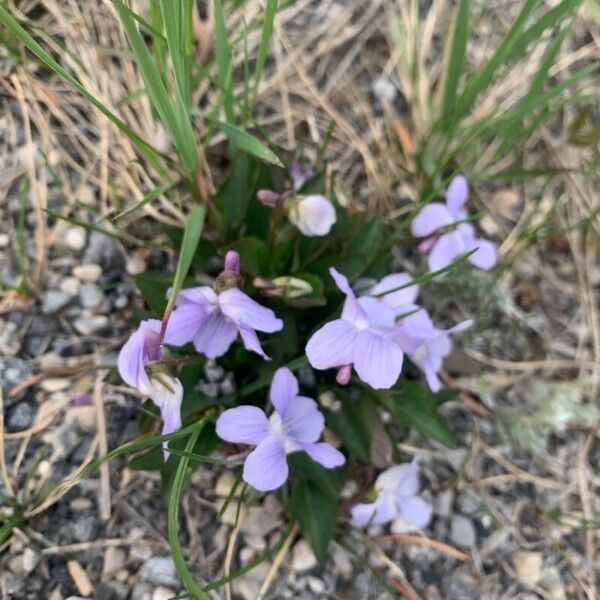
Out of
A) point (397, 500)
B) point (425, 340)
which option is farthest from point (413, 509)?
point (425, 340)

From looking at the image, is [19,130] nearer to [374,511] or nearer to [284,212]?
[284,212]

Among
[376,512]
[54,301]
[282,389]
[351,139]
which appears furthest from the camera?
[351,139]

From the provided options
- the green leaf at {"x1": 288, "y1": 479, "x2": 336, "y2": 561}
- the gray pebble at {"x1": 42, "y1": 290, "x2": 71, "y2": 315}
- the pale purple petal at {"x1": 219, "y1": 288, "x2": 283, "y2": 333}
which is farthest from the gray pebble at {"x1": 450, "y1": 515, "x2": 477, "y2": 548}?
the gray pebble at {"x1": 42, "y1": 290, "x2": 71, "y2": 315}

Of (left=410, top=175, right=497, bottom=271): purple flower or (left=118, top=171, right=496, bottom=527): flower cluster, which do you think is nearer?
(left=118, top=171, right=496, bottom=527): flower cluster

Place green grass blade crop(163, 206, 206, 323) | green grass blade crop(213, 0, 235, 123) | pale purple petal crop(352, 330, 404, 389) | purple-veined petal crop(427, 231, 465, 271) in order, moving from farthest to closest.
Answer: purple-veined petal crop(427, 231, 465, 271), green grass blade crop(213, 0, 235, 123), pale purple petal crop(352, 330, 404, 389), green grass blade crop(163, 206, 206, 323)

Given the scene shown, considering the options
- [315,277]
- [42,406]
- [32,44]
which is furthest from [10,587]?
[32,44]

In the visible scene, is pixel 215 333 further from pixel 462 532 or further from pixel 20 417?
pixel 462 532

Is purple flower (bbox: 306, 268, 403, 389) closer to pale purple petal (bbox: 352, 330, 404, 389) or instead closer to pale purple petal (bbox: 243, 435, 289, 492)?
pale purple petal (bbox: 352, 330, 404, 389)

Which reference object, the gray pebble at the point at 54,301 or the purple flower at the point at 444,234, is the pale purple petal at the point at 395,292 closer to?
the purple flower at the point at 444,234

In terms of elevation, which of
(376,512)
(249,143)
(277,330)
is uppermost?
(249,143)
